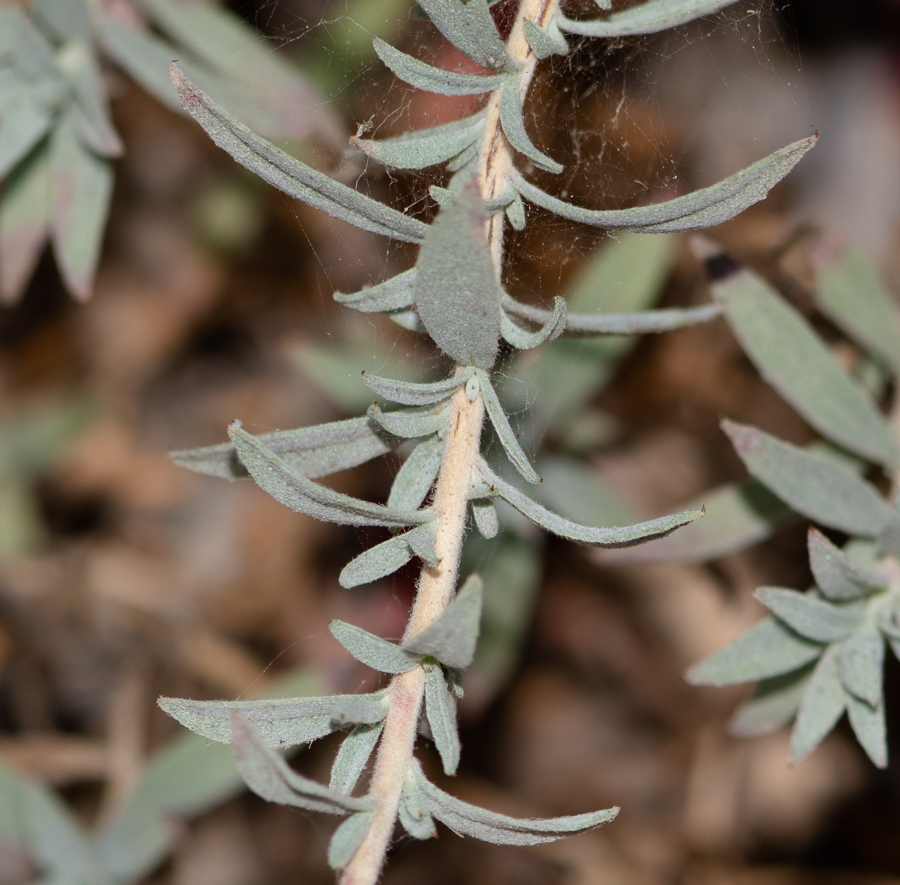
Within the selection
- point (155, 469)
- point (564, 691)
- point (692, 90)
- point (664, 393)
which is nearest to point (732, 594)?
point (664, 393)

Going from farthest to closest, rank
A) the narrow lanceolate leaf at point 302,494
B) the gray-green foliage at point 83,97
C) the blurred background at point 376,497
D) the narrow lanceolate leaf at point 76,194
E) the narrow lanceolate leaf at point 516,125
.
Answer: the blurred background at point 376,497 < the narrow lanceolate leaf at point 76,194 < the gray-green foliage at point 83,97 < the narrow lanceolate leaf at point 516,125 < the narrow lanceolate leaf at point 302,494

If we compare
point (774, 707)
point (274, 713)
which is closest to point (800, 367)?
point (774, 707)

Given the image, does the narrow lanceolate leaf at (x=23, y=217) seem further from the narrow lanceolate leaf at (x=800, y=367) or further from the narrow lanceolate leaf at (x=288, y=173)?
the narrow lanceolate leaf at (x=800, y=367)

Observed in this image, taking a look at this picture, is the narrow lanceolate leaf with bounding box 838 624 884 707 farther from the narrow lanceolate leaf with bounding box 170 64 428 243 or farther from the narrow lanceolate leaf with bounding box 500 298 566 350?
the narrow lanceolate leaf with bounding box 170 64 428 243

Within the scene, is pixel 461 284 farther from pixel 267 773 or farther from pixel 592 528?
pixel 267 773

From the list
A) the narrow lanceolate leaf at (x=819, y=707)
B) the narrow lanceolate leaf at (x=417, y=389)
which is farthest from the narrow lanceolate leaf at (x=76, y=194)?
the narrow lanceolate leaf at (x=819, y=707)

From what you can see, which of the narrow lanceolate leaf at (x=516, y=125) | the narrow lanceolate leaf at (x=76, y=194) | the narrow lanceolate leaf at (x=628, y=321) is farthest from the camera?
the narrow lanceolate leaf at (x=76, y=194)

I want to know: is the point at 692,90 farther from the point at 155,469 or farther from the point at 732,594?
the point at 155,469
